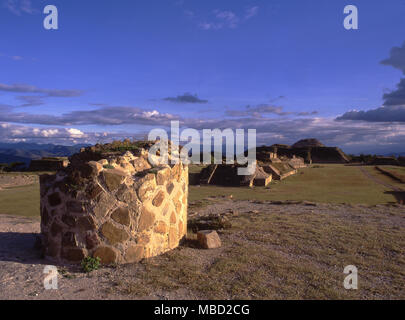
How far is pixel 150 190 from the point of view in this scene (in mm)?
5234

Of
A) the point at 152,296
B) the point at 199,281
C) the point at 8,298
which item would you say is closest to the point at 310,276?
the point at 199,281

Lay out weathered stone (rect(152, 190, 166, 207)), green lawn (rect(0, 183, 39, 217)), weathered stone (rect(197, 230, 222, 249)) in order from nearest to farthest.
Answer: weathered stone (rect(152, 190, 166, 207))
weathered stone (rect(197, 230, 222, 249))
green lawn (rect(0, 183, 39, 217))

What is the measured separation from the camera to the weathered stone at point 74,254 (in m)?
4.93

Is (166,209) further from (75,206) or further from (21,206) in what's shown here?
(21,206)

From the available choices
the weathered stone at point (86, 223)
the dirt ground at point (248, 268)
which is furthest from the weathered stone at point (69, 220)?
the dirt ground at point (248, 268)

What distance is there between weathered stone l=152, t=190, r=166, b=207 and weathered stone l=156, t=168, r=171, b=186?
0.58 feet

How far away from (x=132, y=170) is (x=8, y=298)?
2645mm

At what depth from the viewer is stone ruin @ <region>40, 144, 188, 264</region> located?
16.1 ft

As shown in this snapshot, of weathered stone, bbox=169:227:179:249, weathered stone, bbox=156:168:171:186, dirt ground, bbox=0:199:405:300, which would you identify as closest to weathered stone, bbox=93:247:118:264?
dirt ground, bbox=0:199:405:300

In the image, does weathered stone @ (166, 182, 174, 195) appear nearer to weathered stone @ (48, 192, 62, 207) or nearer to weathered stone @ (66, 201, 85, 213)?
weathered stone @ (66, 201, 85, 213)

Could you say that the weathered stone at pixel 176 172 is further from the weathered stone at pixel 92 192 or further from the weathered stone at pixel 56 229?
the weathered stone at pixel 56 229

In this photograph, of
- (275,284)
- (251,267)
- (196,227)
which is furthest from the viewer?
(196,227)

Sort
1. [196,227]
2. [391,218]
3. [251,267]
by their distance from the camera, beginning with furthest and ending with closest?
[391,218] < [196,227] < [251,267]
